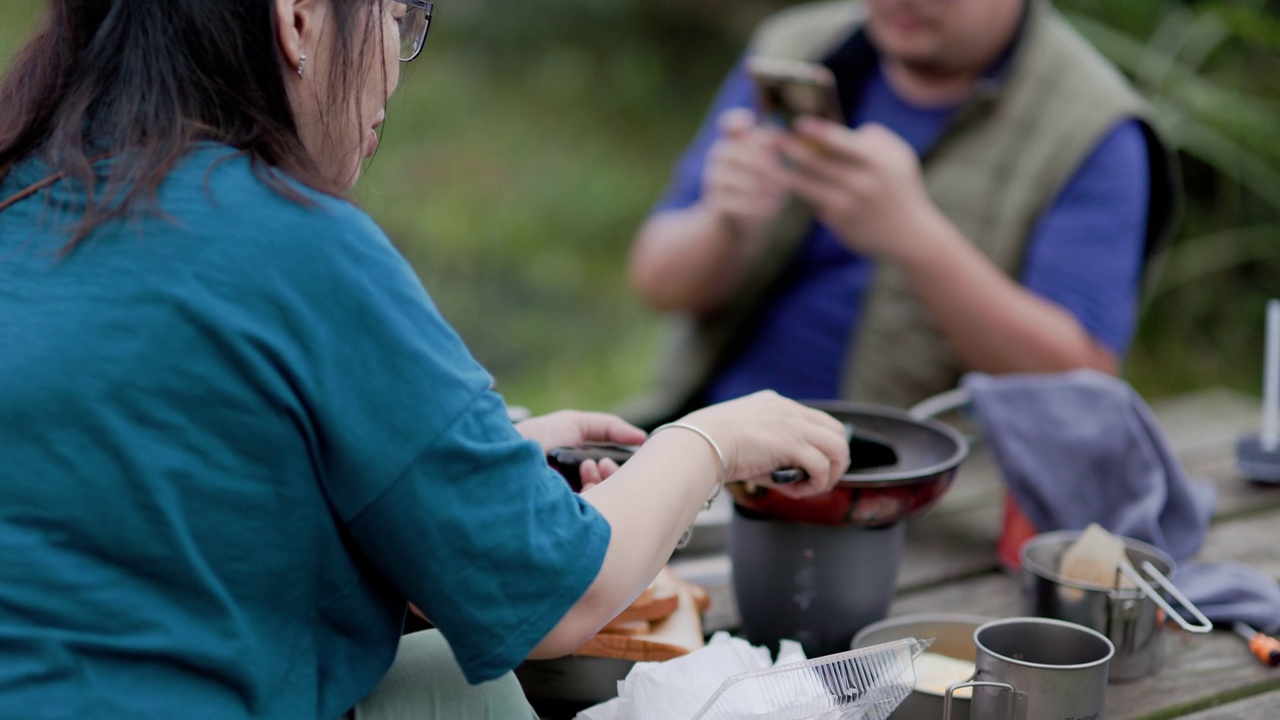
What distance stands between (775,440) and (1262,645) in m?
0.67

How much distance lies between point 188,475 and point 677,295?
1.68 m

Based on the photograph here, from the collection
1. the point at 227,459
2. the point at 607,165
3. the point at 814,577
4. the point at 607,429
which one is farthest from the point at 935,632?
the point at 607,165

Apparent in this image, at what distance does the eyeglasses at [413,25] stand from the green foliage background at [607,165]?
70mm

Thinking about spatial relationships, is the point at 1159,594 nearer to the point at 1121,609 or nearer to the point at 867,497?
the point at 1121,609

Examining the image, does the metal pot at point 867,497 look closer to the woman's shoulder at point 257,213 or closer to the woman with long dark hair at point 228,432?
the woman with long dark hair at point 228,432

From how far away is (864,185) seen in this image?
2.18m

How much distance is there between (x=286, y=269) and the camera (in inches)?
35.9

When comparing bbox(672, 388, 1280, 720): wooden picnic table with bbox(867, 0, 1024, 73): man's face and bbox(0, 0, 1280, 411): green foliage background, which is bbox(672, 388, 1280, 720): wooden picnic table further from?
bbox(0, 0, 1280, 411): green foliage background

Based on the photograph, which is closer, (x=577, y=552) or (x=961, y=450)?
(x=577, y=552)

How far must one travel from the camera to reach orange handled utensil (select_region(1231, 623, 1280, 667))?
A: 143cm

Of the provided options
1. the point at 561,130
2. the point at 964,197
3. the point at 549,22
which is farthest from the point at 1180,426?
the point at 549,22

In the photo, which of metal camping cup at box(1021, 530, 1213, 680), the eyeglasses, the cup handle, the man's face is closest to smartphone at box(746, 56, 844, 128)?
the man's face

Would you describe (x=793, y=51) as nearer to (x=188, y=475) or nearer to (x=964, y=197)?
(x=964, y=197)

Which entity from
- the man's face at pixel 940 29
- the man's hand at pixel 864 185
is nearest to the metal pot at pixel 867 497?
the man's hand at pixel 864 185
